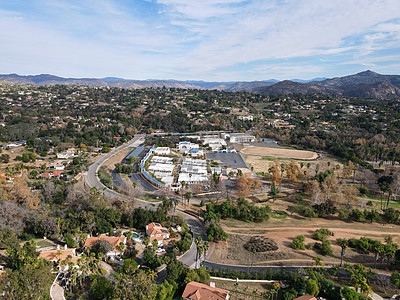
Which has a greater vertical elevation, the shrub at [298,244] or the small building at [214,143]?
the small building at [214,143]

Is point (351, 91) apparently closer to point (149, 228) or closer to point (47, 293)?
point (149, 228)

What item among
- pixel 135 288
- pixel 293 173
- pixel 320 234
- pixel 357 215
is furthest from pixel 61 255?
pixel 293 173

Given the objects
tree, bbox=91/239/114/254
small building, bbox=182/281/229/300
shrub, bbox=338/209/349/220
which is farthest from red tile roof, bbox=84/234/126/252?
shrub, bbox=338/209/349/220

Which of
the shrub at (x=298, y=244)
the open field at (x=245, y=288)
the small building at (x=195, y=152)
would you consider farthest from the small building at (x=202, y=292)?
the small building at (x=195, y=152)

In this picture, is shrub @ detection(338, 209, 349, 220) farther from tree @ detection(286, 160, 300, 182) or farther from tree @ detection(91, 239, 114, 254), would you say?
tree @ detection(91, 239, 114, 254)

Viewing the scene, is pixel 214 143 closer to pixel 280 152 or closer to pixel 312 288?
pixel 280 152

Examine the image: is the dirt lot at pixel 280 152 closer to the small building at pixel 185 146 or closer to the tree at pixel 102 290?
the small building at pixel 185 146

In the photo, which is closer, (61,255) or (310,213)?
(61,255)
